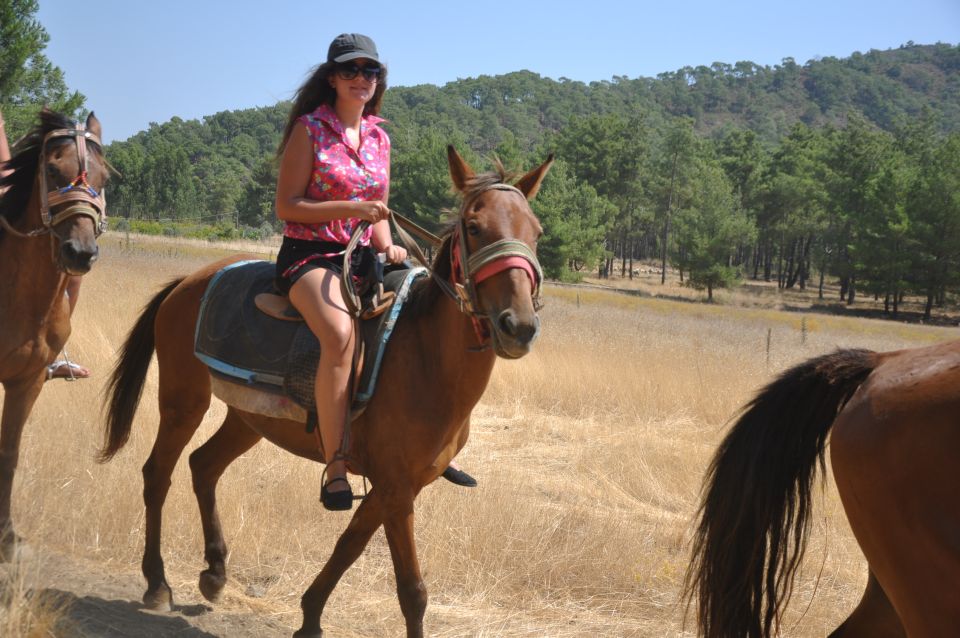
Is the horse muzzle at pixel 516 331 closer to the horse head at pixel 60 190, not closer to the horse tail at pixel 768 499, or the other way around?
the horse tail at pixel 768 499

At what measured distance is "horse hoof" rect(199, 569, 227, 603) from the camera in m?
4.33

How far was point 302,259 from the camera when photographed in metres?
3.75

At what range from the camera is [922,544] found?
2285 mm

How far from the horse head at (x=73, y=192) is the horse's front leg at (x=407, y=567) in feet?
8.00

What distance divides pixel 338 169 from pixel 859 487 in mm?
2577

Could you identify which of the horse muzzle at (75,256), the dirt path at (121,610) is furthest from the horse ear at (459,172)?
the dirt path at (121,610)

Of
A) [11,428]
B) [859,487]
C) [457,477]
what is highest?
[859,487]

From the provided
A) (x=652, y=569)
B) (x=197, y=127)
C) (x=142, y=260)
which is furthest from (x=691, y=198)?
(x=197, y=127)

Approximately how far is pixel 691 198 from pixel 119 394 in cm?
6938

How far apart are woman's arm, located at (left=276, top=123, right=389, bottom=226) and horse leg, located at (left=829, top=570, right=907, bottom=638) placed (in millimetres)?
2526

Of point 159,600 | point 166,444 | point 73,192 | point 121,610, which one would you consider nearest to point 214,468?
point 166,444

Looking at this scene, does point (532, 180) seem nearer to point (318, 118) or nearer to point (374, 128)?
point (374, 128)

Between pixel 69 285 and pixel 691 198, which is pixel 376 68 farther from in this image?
pixel 691 198

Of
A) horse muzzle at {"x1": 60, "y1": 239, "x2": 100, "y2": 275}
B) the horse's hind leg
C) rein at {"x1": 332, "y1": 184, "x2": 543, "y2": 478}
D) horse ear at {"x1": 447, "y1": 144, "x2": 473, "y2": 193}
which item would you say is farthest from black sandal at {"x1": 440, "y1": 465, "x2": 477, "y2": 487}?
horse muzzle at {"x1": 60, "y1": 239, "x2": 100, "y2": 275}
